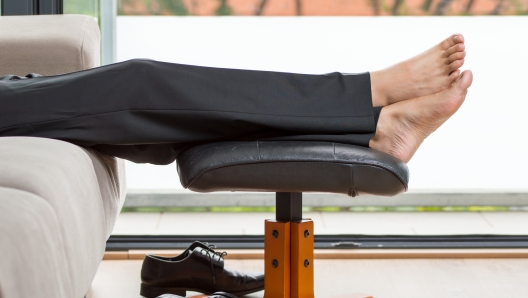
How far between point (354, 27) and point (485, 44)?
42cm

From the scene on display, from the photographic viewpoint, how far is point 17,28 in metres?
1.67

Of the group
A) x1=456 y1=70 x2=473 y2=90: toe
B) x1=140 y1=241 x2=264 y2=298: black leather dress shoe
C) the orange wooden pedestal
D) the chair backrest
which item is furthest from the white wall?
the orange wooden pedestal

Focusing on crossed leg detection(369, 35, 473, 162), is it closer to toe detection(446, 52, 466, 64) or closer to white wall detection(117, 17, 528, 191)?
toe detection(446, 52, 466, 64)

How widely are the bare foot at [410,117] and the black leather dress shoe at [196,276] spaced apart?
1.59ft

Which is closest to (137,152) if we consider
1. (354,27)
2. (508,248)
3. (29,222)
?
(29,222)

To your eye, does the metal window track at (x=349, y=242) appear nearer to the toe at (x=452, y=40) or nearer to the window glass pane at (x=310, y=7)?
the window glass pane at (x=310, y=7)

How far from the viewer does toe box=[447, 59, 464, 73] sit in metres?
1.36

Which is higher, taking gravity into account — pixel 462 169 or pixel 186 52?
pixel 186 52

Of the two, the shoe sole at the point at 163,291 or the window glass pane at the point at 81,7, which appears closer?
the shoe sole at the point at 163,291

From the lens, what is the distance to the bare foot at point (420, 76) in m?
1.34

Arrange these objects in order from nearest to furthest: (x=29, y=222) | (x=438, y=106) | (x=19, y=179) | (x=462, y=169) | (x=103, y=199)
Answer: (x=29, y=222), (x=19, y=179), (x=103, y=199), (x=438, y=106), (x=462, y=169)

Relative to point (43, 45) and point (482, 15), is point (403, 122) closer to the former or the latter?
point (43, 45)

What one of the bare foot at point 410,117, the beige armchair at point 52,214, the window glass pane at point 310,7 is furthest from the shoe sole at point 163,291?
the window glass pane at point 310,7

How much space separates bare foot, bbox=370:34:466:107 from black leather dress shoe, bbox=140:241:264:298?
53cm
